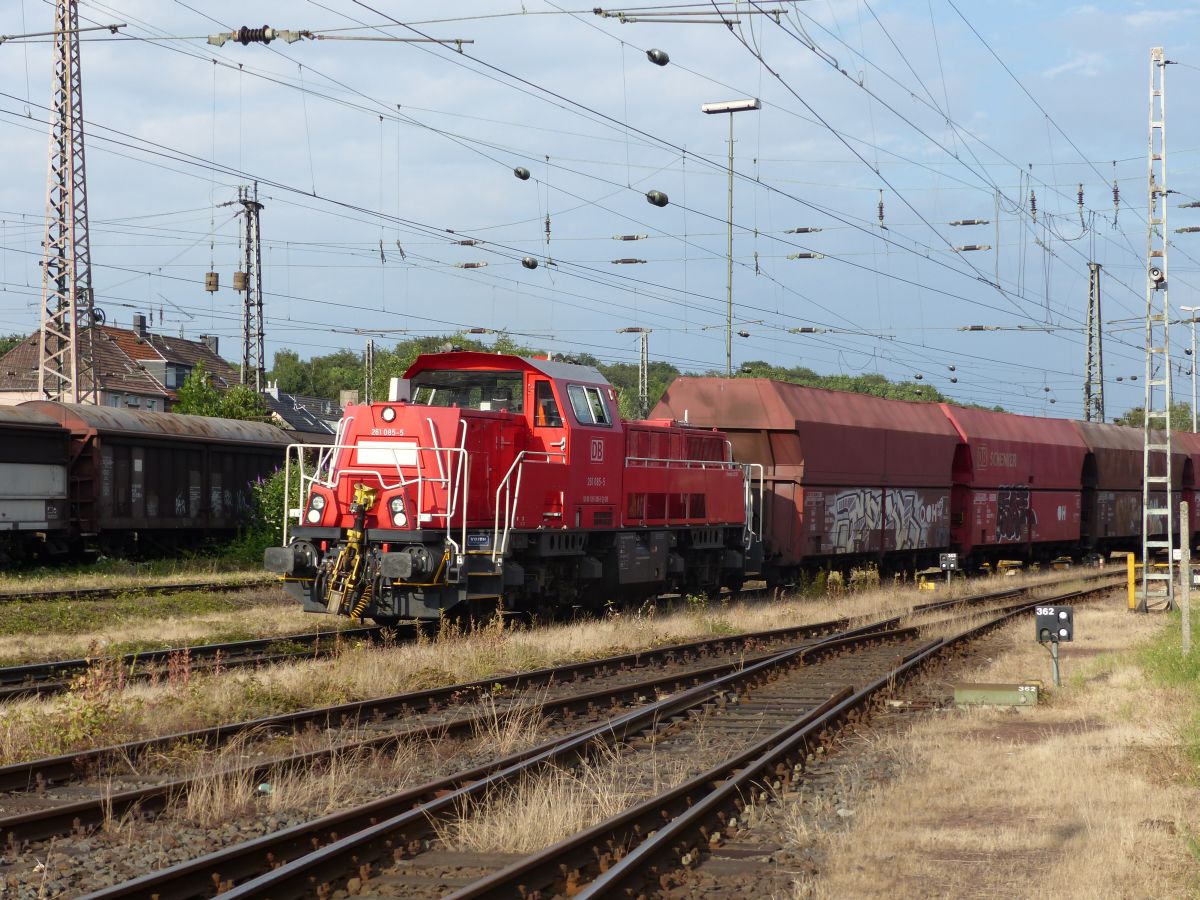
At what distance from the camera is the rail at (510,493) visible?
628 inches

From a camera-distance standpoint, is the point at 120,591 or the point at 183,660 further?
the point at 120,591

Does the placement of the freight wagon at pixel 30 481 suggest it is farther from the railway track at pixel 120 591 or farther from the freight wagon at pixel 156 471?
the railway track at pixel 120 591

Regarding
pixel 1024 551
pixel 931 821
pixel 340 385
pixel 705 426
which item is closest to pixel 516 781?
pixel 931 821

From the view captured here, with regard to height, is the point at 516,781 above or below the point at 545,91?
below

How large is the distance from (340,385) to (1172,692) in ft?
343

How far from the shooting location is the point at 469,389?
1777 cm

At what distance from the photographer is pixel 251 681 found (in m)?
12.0

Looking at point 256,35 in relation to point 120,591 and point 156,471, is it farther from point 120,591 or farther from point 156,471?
point 156,471

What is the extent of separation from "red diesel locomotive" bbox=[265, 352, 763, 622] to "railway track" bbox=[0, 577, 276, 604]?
5.17 m

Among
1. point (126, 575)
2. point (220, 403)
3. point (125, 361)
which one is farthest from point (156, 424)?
point (125, 361)

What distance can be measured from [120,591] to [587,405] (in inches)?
366

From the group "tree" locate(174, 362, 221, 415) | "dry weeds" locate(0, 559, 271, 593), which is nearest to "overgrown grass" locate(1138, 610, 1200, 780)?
"dry weeds" locate(0, 559, 271, 593)

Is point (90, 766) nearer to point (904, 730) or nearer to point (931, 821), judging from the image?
point (931, 821)

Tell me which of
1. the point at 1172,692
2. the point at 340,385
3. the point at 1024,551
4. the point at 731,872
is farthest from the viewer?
the point at 340,385
